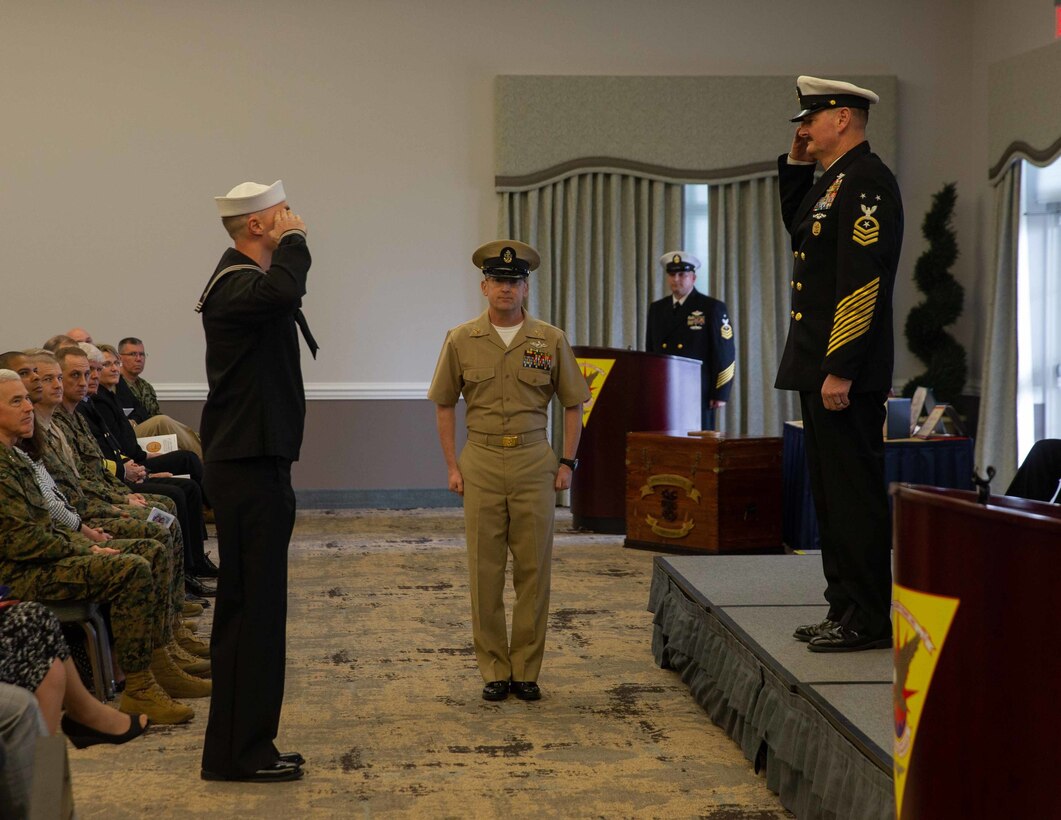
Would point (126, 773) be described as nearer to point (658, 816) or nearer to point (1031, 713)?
point (658, 816)

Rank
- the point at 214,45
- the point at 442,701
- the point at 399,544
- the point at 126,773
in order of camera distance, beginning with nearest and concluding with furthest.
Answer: the point at 126,773
the point at 442,701
the point at 399,544
the point at 214,45

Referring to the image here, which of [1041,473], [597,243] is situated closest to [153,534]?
[1041,473]

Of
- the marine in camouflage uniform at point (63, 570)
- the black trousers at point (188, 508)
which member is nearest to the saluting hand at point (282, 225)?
the marine in camouflage uniform at point (63, 570)

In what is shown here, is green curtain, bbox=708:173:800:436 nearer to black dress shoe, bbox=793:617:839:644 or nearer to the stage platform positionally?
the stage platform

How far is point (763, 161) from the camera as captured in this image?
28.1 feet

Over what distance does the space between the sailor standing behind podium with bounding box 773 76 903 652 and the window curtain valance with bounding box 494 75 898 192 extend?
5.35m

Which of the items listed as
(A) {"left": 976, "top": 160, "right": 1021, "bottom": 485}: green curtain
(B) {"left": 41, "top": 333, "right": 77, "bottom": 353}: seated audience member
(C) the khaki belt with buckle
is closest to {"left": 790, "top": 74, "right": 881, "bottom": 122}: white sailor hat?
(C) the khaki belt with buckle

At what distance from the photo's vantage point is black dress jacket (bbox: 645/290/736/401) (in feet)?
24.7

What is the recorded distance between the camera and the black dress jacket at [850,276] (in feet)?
10.0

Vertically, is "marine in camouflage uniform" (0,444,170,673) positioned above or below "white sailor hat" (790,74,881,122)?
below

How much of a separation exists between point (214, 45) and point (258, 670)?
637cm

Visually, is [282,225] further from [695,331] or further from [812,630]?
[695,331]

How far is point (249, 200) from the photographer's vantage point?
2984mm

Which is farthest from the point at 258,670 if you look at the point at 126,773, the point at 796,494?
the point at 796,494
